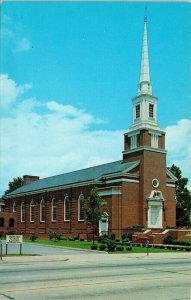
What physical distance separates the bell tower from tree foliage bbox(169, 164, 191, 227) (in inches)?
623

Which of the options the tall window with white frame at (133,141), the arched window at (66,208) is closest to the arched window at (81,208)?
the arched window at (66,208)

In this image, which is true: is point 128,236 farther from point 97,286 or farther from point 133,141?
point 97,286

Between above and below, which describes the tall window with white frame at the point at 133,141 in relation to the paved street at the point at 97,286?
above

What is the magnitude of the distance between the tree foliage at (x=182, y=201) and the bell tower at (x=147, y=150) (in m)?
15.8

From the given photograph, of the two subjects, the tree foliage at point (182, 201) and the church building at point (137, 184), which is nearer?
the church building at point (137, 184)

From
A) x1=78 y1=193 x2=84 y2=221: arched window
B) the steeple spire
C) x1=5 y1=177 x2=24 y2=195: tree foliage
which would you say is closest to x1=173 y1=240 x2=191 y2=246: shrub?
x1=78 y1=193 x2=84 y2=221: arched window

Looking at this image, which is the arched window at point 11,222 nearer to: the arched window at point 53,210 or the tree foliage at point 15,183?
the arched window at point 53,210

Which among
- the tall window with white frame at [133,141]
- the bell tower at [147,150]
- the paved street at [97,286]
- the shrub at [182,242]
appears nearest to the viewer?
the paved street at [97,286]

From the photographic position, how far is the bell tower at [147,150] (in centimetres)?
5472

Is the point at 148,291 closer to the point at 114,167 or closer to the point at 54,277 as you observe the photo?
the point at 54,277

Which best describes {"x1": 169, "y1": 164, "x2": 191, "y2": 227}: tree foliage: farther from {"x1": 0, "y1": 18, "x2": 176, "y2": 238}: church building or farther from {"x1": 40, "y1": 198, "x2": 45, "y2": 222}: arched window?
{"x1": 40, "y1": 198, "x2": 45, "y2": 222}: arched window

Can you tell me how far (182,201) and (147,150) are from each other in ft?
70.1

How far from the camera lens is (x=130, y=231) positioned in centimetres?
5272

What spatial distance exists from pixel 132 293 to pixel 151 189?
141 feet
